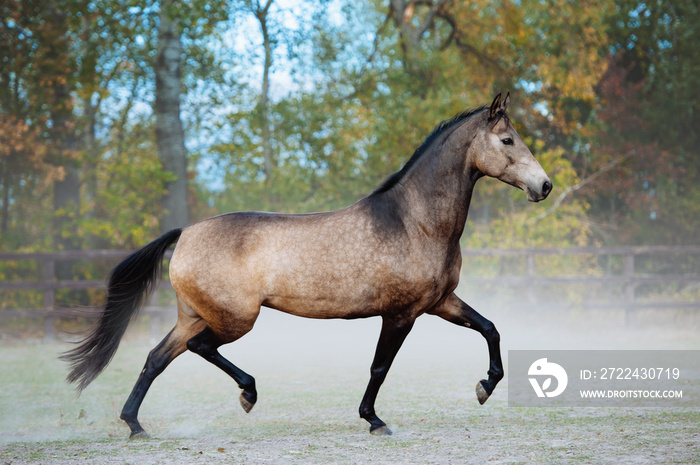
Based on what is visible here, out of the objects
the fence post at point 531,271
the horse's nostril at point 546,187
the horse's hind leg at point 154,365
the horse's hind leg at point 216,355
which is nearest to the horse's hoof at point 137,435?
the horse's hind leg at point 154,365

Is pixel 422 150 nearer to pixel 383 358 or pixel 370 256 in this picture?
pixel 370 256

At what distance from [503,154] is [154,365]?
2.64 metres

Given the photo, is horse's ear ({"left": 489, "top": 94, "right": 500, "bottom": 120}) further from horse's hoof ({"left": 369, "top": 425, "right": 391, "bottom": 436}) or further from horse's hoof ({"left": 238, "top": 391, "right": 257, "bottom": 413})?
horse's hoof ({"left": 238, "top": 391, "right": 257, "bottom": 413})

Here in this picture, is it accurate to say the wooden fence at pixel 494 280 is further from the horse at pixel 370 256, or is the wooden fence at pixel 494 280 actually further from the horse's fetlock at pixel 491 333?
the horse's fetlock at pixel 491 333

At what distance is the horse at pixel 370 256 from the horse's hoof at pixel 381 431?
21 millimetres

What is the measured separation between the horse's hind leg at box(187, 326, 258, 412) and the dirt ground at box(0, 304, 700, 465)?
0.24 m

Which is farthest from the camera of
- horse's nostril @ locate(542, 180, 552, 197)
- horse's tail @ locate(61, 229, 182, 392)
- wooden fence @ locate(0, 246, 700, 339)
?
wooden fence @ locate(0, 246, 700, 339)

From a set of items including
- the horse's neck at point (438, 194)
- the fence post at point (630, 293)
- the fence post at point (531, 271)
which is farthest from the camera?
the fence post at point (531, 271)

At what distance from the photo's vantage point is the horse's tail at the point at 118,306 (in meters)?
4.80

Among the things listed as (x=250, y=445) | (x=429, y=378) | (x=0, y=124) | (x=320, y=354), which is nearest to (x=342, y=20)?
(x=0, y=124)

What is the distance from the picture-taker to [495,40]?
15.0m

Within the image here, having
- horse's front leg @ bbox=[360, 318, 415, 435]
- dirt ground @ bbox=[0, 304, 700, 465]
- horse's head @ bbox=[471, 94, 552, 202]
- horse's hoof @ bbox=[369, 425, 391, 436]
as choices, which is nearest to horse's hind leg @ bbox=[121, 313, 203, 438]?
dirt ground @ bbox=[0, 304, 700, 465]

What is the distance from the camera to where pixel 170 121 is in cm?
1185

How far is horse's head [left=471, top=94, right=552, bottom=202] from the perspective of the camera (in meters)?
4.23
